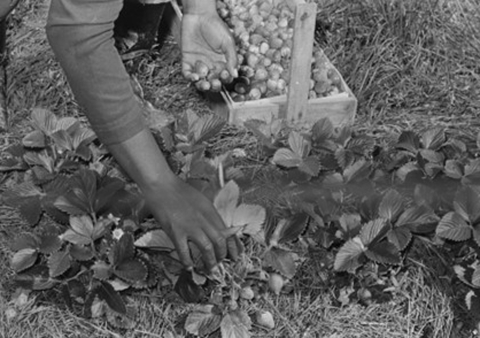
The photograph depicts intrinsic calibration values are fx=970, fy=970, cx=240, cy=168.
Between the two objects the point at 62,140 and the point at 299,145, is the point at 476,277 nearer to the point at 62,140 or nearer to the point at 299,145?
the point at 299,145

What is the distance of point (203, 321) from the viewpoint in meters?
2.51

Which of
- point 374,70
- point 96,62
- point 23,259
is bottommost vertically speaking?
point 374,70

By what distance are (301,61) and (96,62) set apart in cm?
112

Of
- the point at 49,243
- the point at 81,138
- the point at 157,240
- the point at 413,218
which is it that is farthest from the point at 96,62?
the point at 413,218

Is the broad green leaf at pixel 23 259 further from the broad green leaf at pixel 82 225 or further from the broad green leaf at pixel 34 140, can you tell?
the broad green leaf at pixel 34 140

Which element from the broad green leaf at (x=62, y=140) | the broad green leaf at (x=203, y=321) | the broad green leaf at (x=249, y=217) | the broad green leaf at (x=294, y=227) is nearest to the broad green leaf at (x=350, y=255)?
the broad green leaf at (x=294, y=227)

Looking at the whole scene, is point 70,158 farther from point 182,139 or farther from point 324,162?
point 324,162

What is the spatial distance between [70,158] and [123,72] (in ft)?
2.34

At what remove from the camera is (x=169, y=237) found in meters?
2.31

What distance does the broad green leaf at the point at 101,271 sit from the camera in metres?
2.50

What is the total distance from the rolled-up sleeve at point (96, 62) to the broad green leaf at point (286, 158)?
2.10 feet

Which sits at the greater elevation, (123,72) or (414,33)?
(123,72)

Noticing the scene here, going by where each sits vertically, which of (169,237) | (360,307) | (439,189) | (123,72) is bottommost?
(360,307)

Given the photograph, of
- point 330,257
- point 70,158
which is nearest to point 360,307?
point 330,257
